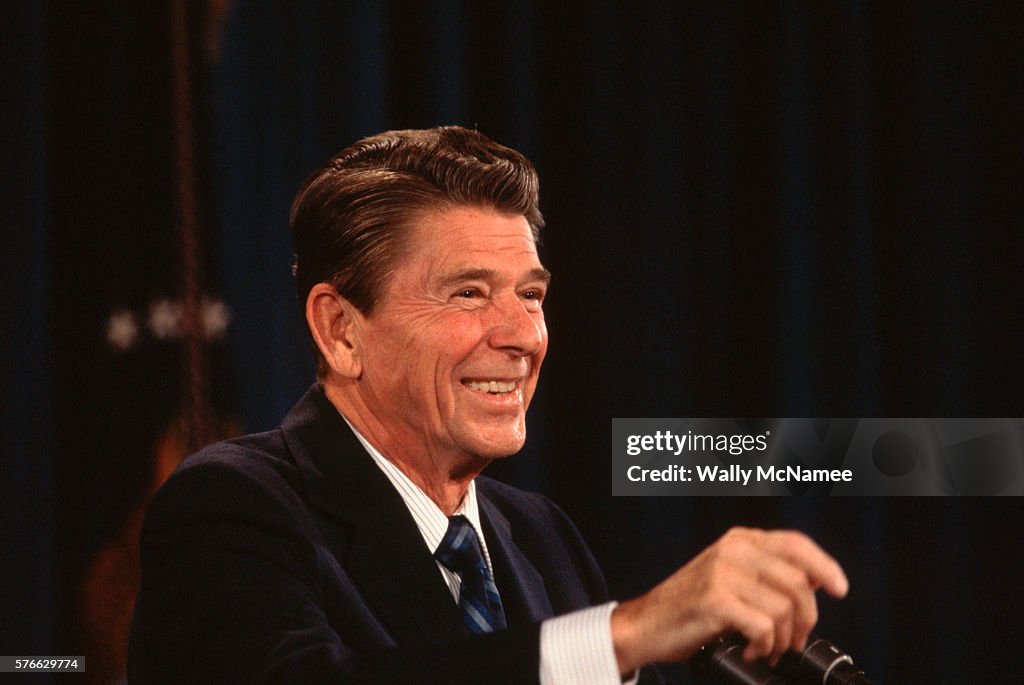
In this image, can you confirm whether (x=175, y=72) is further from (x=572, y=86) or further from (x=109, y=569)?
(x=109, y=569)

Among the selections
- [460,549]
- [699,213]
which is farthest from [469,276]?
[699,213]

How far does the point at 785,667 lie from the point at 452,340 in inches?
22.4

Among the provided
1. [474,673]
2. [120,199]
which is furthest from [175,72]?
[474,673]

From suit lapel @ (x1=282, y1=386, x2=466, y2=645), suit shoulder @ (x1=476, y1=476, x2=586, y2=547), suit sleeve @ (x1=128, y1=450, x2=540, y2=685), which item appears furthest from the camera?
suit shoulder @ (x1=476, y1=476, x2=586, y2=547)

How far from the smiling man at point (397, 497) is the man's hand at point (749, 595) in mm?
16

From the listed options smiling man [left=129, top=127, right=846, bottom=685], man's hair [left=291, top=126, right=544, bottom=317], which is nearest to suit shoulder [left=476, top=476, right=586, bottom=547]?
smiling man [left=129, top=127, right=846, bottom=685]

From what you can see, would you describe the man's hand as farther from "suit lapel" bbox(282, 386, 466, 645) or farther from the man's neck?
the man's neck

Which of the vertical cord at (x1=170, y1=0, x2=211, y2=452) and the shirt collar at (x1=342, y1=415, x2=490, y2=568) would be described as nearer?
the shirt collar at (x1=342, y1=415, x2=490, y2=568)

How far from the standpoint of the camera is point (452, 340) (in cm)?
141

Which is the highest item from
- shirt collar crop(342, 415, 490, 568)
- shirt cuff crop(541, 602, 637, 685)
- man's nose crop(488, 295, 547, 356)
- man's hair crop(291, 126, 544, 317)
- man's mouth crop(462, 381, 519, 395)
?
man's hair crop(291, 126, 544, 317)

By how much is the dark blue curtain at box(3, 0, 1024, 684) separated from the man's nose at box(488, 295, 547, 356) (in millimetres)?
614

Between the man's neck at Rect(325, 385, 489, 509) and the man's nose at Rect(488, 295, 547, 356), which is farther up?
the man's nose at Rect(488, 295, 547, 356)

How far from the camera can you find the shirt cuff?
880 millimetres

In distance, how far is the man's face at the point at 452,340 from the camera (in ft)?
4.62
